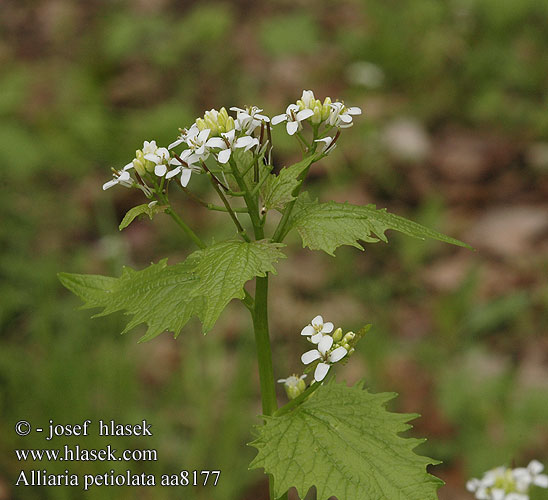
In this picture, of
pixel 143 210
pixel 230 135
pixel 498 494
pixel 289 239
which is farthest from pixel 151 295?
pixel 289 239

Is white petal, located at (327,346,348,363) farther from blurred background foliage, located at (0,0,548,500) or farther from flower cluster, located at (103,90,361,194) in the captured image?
blurred background foliage, located at (0,0,548,500)

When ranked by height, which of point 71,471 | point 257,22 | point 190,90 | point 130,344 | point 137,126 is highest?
point 257,22

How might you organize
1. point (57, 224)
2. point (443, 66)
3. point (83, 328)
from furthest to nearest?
1. point (443, 66)
2. point (57, 224)
3. point (83, 328)

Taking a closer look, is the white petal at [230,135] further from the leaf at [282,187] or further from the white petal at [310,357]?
the white petal at [310,357]

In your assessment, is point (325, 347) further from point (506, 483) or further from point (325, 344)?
point (506, 483)

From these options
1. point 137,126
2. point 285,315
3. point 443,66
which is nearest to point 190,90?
point 137,126

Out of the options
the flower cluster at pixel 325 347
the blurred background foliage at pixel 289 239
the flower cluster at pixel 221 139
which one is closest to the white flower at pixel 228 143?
the flower cluster at pixel 221 139

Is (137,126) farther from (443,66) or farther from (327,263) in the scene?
(443,66)
